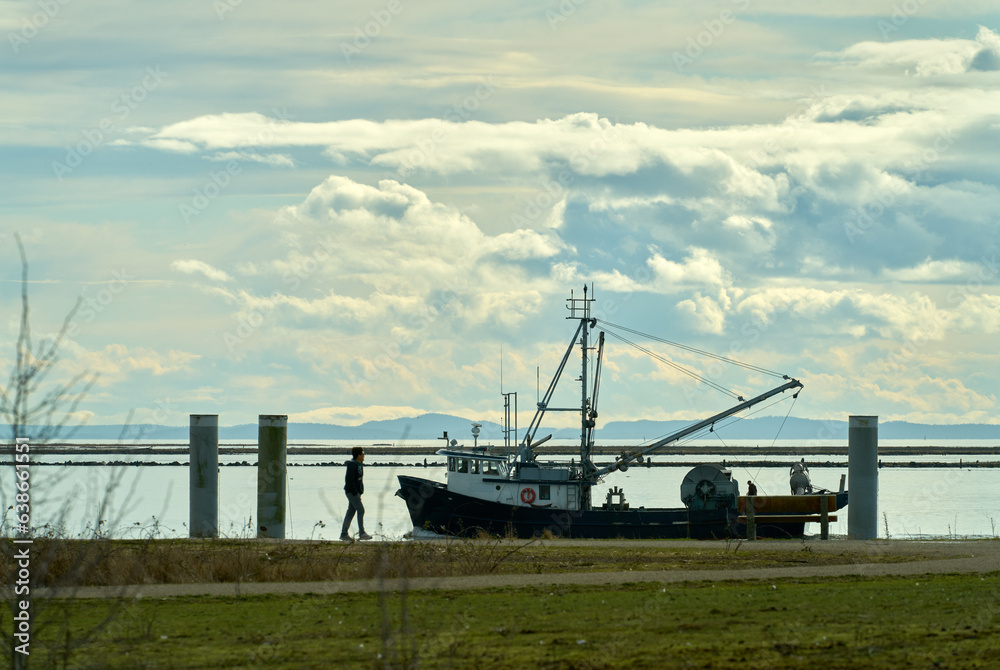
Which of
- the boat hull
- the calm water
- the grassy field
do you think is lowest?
the calm water

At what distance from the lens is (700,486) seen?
1629 inches

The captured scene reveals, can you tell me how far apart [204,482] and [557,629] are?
1589cm

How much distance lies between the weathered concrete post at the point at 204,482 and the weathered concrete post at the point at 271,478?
988 mm

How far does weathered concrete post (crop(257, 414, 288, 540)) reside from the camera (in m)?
26.2

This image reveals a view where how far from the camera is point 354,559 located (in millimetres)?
19859

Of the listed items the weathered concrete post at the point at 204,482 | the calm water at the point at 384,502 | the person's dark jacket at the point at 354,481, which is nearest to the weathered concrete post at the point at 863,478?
the calm water at the point at 384,502

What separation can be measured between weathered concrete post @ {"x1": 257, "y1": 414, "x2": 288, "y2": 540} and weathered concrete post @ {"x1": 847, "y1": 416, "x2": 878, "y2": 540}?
15.1 m

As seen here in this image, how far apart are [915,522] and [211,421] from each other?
134ft

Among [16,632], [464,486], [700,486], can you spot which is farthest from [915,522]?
[16,632]

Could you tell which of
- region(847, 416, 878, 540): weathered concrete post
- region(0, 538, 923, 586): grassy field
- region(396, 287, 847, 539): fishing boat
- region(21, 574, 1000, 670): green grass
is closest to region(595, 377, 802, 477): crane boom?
region(396, 287, 847, 539): fishing boat

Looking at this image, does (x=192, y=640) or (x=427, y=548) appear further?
(x=427, y=548)

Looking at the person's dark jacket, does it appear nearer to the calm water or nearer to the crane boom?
the calm water

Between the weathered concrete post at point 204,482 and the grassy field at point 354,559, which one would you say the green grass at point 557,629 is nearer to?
the grassy field at point 354,559

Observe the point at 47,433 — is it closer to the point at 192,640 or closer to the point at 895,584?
the point at 192,640
